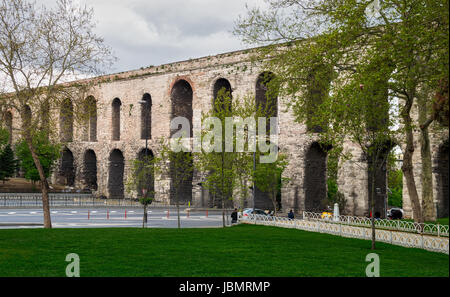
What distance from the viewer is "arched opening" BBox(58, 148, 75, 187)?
194ft

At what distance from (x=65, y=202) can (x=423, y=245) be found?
121 feet

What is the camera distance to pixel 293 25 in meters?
19.8

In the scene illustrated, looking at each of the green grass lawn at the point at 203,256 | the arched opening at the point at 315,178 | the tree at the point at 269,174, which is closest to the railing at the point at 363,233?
the green grass lawn at the point at 203,256

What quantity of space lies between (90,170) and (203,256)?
46969mm

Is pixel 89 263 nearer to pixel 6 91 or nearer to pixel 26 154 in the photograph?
pixel 6 91

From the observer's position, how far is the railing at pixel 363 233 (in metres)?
14.3

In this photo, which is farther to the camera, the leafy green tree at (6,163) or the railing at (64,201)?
the leafy green tree at (6,163)

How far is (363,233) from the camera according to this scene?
1758 centimetres

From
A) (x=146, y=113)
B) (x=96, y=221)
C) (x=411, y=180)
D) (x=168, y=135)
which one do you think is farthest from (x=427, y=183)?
(x=146, y=113)

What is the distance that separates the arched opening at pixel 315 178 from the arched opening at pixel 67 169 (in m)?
32.0

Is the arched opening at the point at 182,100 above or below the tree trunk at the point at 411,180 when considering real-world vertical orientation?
above

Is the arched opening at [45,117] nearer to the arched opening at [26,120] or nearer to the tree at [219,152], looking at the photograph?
the arched opening at [26,120]

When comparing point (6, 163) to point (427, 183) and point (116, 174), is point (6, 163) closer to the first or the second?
point (116, 174)

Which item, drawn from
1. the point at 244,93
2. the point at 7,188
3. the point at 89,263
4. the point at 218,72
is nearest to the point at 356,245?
the point at 89,263
